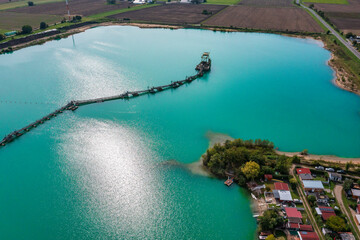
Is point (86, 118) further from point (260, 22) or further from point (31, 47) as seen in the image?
point (260, 22)

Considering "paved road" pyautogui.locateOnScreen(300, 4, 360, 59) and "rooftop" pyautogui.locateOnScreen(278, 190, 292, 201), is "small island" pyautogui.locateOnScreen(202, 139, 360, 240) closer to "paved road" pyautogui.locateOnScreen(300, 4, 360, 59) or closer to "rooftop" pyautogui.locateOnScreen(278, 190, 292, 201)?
"rooftop" pyautogui.locateOnScreen(278, 190, 292, 201)

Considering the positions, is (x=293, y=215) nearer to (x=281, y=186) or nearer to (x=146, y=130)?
(x=281, y=186)

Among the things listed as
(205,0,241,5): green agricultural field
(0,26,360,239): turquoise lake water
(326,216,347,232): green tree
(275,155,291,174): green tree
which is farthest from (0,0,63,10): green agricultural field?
(326,216,347,232): green tree

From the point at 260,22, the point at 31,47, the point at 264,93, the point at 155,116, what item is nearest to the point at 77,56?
the point at 31,47

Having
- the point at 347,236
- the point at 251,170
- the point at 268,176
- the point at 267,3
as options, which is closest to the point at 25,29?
the point at 251,170

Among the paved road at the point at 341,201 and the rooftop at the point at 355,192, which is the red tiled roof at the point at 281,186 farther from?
the rooftop at the point at 355,192
